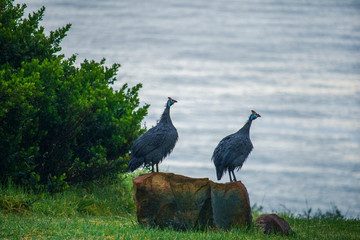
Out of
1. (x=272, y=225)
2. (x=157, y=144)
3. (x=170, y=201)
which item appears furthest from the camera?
(x=157, y=144)

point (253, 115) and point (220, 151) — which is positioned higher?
point (253, 115)

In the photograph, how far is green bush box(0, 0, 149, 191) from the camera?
11377mm

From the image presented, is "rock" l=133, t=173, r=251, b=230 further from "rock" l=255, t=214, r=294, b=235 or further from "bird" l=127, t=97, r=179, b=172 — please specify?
"bird" l=127, t=97, r=179, b=172

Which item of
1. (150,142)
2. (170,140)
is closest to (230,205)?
(170,140)

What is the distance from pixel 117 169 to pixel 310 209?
542 cm

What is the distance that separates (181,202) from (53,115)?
4.47 metres

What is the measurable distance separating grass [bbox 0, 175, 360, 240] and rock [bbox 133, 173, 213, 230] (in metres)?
0.26

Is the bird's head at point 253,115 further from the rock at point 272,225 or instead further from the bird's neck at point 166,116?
the rock at point 272,225

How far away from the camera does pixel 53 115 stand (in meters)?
12.1

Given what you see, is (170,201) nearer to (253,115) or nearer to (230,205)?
(230,205)

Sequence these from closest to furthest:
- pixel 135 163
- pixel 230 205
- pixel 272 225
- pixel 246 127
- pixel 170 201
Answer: pixel 170 201 → pixel 230 205 → pixel 272 225 → pixel 135 163 → pixel 246 127

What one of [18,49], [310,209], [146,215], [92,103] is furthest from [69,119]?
[310,209]

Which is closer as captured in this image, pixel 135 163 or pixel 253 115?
pixel 135 163

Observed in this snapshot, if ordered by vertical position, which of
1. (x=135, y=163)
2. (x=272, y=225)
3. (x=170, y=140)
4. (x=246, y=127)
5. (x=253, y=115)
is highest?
(x=253, y=115)
